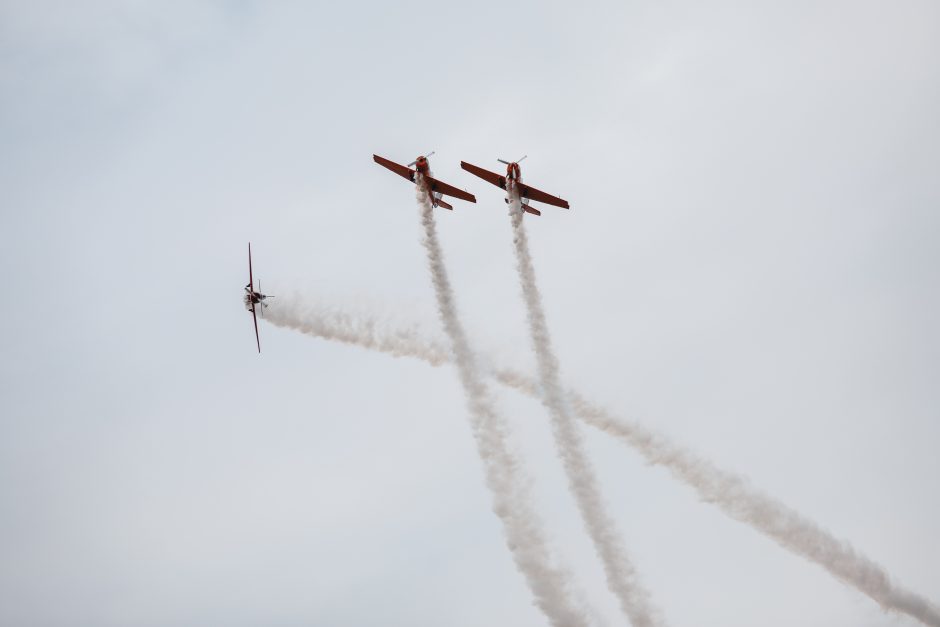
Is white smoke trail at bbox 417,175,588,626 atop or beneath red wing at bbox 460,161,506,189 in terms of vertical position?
beneath

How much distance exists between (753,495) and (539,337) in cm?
1419

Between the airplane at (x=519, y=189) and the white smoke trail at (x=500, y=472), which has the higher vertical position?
the airplane at (x=519, y=189)

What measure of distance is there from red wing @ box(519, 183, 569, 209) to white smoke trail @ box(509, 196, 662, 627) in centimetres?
55

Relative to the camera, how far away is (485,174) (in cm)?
7475

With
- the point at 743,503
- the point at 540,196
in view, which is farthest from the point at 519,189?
the point at 743,503

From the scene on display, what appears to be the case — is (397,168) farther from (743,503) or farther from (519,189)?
(743,503)

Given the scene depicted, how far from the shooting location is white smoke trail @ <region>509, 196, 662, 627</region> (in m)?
71.1

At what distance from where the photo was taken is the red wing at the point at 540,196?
7419 centimetres

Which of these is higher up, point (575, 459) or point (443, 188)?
point (443, 188)

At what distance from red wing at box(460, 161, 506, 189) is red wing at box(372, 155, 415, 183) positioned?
2.67 metres

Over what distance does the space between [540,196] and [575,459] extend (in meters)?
13.5

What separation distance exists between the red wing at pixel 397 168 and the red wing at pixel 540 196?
5782mm

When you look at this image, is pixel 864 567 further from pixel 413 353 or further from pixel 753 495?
pixel 413 353

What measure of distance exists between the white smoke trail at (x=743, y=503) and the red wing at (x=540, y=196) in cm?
893
